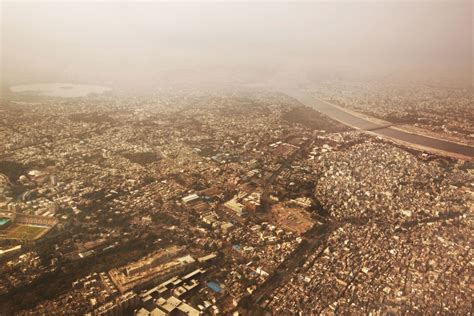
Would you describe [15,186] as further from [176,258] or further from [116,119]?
[116,119]

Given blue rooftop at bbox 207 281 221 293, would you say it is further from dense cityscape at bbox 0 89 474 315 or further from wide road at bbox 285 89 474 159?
wide road at bbox 285 89 474 159

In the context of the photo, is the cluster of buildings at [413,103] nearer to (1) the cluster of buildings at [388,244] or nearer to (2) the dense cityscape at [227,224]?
(2) the dense cityscape at [227,224]

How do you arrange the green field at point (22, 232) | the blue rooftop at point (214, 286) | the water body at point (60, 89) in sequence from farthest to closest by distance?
the water body at point (60, 89) < the green field at point (22, 232) < the blue rooftop at point (214, 286)

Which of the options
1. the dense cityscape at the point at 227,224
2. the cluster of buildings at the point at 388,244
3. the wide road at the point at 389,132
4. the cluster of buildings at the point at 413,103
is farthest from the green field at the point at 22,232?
the cluster of buildings at the point at 413,103

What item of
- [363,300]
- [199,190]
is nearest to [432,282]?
[363,300]

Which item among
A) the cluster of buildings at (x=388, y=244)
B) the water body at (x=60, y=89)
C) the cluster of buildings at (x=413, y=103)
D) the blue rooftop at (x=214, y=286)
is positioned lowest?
the cluster of buildings at (x=388, y=244)

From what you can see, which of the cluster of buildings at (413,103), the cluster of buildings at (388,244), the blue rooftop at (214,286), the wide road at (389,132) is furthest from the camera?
the cluster of buildings at (413,103)

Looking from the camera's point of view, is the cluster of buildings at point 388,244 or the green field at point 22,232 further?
the green field at point 22,232
